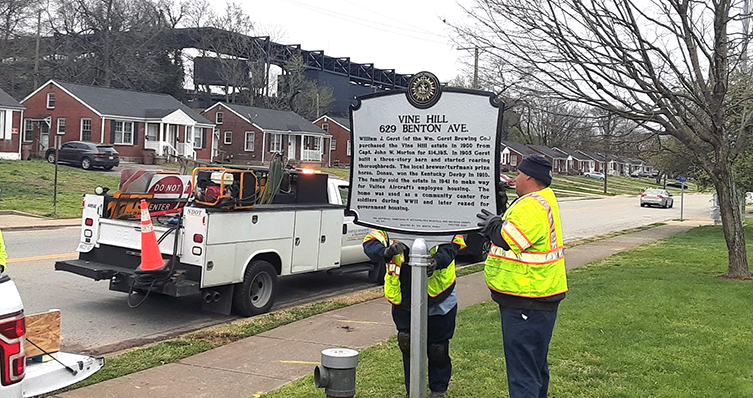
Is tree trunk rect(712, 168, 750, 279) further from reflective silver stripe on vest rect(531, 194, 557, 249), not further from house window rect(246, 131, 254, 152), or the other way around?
house window rect(246, 131, 254, 152)

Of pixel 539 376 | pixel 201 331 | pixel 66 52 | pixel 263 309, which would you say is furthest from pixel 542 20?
pixel 66 52

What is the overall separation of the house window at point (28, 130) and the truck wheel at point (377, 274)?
39122 millimetres

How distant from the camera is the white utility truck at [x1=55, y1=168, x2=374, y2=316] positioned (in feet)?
28.7

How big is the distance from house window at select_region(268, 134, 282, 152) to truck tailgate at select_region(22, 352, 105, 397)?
5413 centimetres

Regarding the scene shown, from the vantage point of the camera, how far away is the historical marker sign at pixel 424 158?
5043 mm

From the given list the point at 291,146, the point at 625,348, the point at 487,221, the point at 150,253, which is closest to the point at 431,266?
the point at 487,221

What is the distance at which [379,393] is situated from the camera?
5957 mm

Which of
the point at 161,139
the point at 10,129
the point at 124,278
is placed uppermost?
the point at 161,139

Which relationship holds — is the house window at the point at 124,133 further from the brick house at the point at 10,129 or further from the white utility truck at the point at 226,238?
the white utility truck at the point at 226,238

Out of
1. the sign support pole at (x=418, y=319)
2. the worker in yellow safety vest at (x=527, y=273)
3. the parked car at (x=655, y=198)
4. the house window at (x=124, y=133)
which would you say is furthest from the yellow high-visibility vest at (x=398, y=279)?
the parked car at (x=655, y=198)

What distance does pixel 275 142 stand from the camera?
192ft

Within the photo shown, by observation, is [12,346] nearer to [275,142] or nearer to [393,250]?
[393,250]

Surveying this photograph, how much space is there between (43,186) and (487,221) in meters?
27.5

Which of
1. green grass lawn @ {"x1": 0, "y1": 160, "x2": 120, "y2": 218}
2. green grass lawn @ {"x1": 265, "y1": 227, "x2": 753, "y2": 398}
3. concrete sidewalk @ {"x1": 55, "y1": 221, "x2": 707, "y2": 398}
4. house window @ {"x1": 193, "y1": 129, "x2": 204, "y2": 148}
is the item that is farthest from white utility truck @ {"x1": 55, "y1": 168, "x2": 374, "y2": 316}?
house window @ {"x1": 193, "y1": 129, "x2": 204, "y2": 148}
